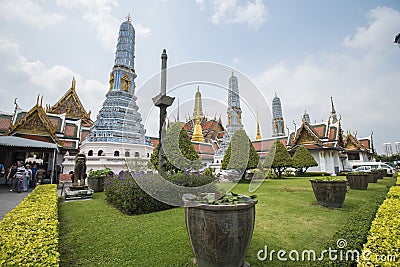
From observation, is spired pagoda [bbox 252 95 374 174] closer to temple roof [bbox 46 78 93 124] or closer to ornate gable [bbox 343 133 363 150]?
ornate gable [bbox 343 133 363 150]

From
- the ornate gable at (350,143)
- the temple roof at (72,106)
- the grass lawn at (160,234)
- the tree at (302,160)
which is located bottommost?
the grass lawn at (160,234)

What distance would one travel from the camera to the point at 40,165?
64.7 feet

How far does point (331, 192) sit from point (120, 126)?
15.8 meters

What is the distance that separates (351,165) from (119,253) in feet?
116

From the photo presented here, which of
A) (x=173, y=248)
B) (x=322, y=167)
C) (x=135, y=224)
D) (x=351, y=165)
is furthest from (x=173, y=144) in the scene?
(x=351, y=165)

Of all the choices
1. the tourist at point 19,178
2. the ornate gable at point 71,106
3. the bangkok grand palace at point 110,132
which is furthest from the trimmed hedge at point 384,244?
the ornate gable at point 71,106

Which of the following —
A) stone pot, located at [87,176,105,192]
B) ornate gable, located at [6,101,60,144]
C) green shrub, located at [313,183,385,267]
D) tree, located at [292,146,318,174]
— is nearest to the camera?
green shrub, located at [313,183,385,267]

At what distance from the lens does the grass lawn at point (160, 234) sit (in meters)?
3.68

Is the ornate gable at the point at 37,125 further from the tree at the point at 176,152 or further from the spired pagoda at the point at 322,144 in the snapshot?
the spired pagoda at the point at 322,144

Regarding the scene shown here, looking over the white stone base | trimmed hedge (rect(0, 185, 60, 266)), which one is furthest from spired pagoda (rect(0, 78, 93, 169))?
trimmed hedge (rect(0, 185, 60, 266))

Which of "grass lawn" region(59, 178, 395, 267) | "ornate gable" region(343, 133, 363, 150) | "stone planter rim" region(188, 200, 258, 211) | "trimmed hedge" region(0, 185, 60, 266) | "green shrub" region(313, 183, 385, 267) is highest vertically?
"ornate gable" region(343, 133, 363, 150)

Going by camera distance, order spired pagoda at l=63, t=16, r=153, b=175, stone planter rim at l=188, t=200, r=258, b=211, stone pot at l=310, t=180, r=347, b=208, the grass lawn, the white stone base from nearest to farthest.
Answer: stone planter rim at l=188, t=200, r=258, b=211 → the grass lawn → stone pot at l=310, t=180, r=347, b=208 → the white stone base → spired pagoda at l=63, t=16, r=153, b=175

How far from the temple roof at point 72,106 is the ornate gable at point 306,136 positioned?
2623 centimetres

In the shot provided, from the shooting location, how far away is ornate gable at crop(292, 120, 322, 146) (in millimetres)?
25237
